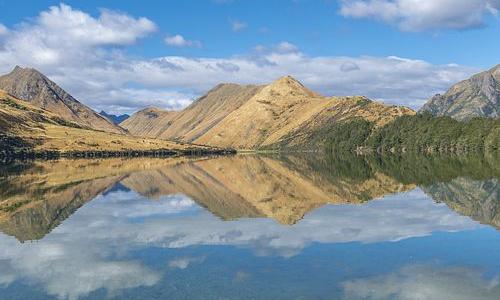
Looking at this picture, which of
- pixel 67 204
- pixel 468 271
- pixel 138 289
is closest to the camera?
pixel 138 289

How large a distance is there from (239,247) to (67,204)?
43663 millimetres

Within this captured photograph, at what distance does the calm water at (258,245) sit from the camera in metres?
31.3

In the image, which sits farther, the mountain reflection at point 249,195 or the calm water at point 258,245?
the mountain reflection at point 249,195

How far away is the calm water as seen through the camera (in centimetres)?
3134

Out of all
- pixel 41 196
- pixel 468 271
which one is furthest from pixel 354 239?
pixel 41 196

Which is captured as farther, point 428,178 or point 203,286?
point 428,178

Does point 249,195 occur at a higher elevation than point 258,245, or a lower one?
lower

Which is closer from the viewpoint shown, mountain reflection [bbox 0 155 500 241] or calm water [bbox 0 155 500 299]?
calm water [bbox 0 155 500 299]

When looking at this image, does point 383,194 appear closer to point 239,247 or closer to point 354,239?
point 354,239

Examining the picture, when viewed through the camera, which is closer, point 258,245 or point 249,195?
point 258,245

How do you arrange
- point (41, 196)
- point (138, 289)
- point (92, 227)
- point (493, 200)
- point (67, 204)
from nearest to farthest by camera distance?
point (138, 289)
point (92, 227)
point (493, 200)
point (67, 204)
point (41, 196)

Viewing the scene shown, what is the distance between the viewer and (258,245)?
44750mm

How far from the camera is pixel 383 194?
8375cm

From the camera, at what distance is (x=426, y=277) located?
1297 inches
